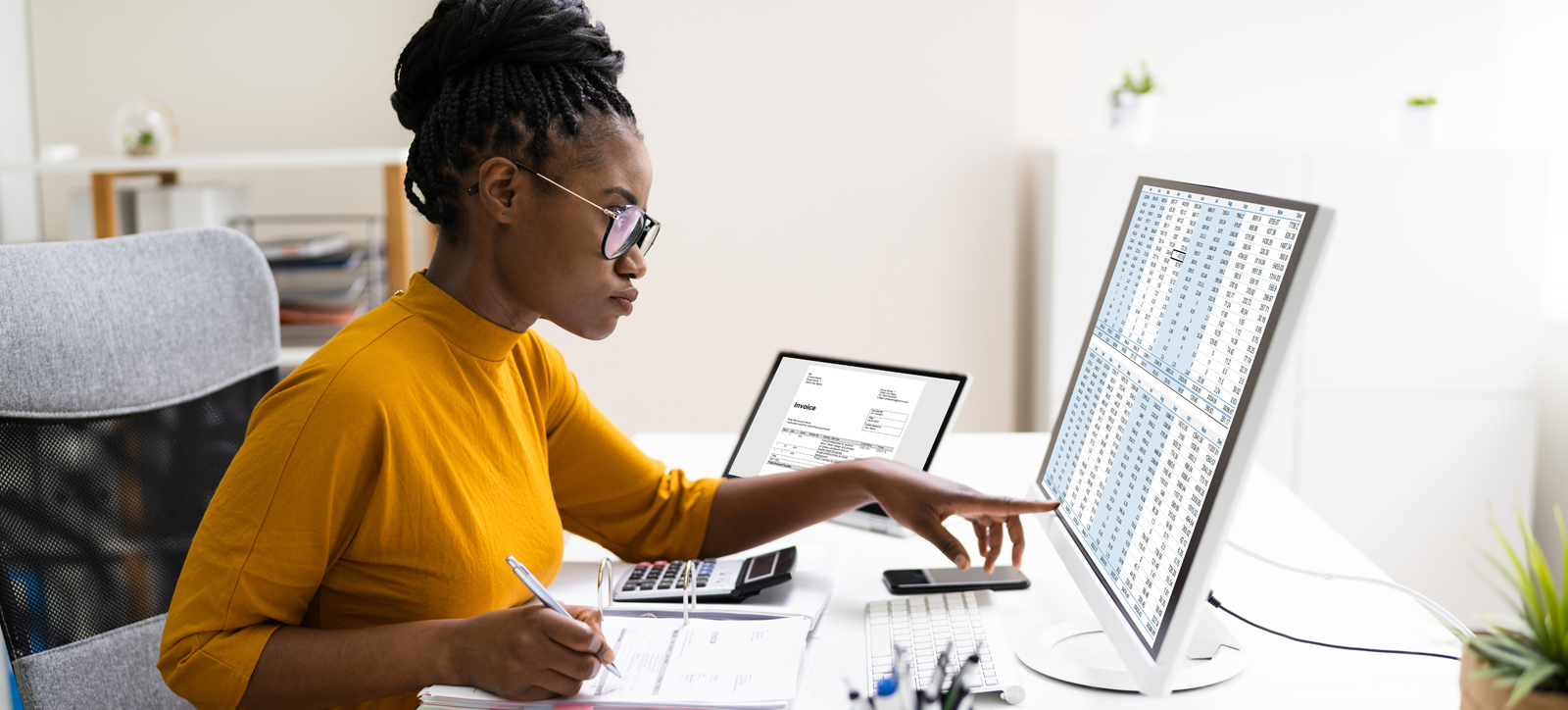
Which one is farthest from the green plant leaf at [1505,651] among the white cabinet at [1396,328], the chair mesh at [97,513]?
the white cabinet at [1396,328]

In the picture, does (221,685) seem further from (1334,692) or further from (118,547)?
(1334,692)

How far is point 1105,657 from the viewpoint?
0.97m

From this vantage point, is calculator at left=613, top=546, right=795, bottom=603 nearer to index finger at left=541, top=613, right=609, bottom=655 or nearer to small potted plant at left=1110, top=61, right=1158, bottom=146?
index finger at left=541, top=613, right=609, bottom=655

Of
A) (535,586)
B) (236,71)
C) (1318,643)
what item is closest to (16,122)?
(236,71)

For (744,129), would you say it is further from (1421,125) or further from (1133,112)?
(1421,125)

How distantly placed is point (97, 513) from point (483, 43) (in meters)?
0.60

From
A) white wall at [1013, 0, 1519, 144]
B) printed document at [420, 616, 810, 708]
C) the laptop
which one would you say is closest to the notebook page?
printed document at [420, 616, 810, 708]

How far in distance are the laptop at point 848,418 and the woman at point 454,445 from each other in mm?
154

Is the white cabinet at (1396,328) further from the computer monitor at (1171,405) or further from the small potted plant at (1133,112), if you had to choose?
the computer monitor at (1171,405)

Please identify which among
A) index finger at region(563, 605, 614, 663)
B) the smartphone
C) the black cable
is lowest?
the smartphone

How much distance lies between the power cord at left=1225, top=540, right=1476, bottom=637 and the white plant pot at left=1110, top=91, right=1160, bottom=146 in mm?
1567

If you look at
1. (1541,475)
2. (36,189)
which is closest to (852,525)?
(1541,475)

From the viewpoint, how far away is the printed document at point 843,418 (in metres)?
1.36

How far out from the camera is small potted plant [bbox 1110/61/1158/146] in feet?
8.48
